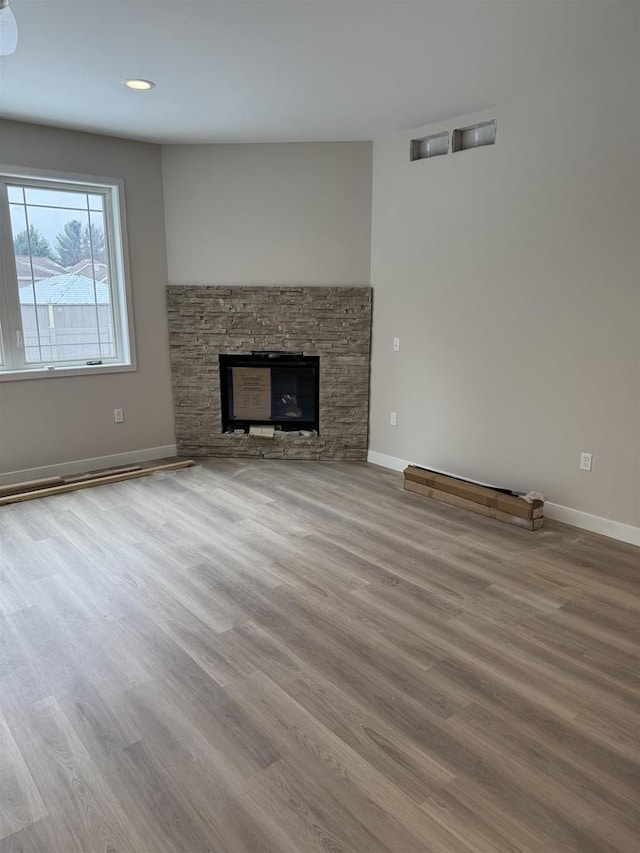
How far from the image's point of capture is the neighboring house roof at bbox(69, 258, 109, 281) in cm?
466

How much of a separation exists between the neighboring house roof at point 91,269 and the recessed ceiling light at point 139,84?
165 centimetres

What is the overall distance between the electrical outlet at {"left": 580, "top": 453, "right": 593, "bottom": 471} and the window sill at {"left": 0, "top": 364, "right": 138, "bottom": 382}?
3591 millimetres

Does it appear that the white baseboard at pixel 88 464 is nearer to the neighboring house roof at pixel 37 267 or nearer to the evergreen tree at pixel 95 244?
the neighboring house roof at pixel 37 267

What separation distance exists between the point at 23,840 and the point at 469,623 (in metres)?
1.80

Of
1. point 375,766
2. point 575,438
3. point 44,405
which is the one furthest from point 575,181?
point 44,405

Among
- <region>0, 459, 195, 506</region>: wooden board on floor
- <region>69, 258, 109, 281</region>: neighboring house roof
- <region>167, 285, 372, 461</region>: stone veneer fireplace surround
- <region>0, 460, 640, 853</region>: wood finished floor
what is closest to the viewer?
<region>0, 460, 640, 853</region>: wood finished floor

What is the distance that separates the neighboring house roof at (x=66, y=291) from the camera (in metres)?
4.45

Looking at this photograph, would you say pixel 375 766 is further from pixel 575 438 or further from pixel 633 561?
pixel 575 438

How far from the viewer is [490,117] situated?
383 cm

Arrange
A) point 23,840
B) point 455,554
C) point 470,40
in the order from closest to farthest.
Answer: point 23,840, point 470,40, point 455,554

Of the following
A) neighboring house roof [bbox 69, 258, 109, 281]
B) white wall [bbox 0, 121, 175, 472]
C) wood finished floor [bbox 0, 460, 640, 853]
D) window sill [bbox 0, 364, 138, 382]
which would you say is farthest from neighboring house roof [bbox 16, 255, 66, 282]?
wood finished floor [bbox 0, 460, 640, 853]

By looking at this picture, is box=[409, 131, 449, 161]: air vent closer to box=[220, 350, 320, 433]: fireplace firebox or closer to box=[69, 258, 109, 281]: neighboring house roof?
box=[220, 350, 320, 433]: fireplace firebox

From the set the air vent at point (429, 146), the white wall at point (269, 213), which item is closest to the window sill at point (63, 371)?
the white wall at point (269, 213)

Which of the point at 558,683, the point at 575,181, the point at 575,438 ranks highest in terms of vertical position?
the point at 575,181
